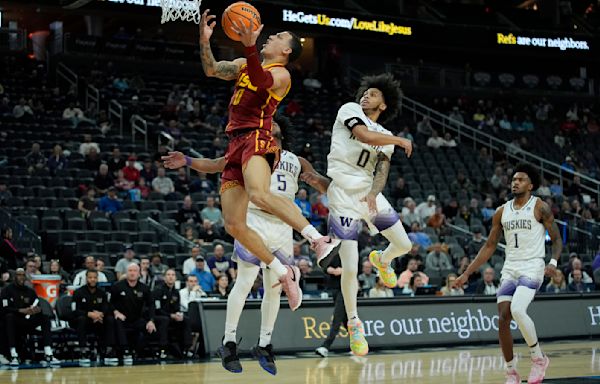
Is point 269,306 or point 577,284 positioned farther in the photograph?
point 577,284

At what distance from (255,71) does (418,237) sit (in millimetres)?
14840

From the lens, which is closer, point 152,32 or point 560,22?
point 152,32

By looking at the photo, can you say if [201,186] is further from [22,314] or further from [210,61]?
[210,61]

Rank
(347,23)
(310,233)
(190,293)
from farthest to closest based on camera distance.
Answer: (347,23) → (190,293) → (310,233)

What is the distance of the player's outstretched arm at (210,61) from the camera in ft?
25.4

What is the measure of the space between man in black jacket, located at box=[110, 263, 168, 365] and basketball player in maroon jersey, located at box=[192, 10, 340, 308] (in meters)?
7.42

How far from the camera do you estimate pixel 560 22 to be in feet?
128

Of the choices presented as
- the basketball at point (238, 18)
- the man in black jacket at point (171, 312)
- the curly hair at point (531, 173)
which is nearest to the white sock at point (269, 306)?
the basketball at point (238, 18)

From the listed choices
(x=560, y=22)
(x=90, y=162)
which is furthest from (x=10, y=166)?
(x=560, y=22)

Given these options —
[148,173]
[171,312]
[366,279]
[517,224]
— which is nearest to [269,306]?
[517,224]

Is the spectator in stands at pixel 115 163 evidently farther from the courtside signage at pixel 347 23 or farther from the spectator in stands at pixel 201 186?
the courtside signage at pixel 347 23

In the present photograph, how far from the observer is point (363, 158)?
9633mm

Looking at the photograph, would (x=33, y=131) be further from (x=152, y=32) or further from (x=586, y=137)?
(x=586, y=137)

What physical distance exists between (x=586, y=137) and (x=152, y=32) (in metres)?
17.2
